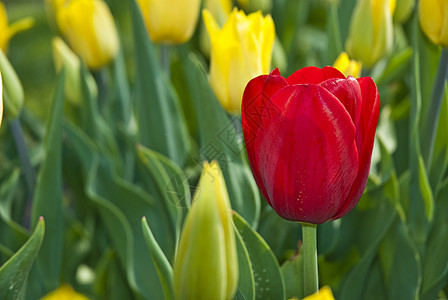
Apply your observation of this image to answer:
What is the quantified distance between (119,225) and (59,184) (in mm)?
110

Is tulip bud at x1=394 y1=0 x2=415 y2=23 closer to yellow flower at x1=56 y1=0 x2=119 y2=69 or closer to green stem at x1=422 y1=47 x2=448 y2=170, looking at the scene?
green stem at x1=422 y1=47 x2=448 y2=170

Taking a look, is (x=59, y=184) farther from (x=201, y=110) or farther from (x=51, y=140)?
(x=201, y=110)

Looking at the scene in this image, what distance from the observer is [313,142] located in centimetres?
50

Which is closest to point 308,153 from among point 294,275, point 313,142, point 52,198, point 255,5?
point 313,142

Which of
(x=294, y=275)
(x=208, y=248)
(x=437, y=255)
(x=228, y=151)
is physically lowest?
(x=437, y=255)

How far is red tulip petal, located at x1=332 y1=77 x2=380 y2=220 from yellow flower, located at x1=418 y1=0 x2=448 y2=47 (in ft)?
0.94

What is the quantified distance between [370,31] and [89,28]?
475 millimetres

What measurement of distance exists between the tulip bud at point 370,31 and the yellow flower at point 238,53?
0.21m

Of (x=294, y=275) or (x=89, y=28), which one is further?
(x=89, y=28)

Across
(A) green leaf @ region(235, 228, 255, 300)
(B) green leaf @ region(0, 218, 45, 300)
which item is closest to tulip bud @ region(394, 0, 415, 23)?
(A) green leaf @ region(235, 228, 255, 300)

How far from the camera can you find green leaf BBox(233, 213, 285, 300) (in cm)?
66

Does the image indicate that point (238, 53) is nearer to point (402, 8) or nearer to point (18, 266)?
point (18, 266)

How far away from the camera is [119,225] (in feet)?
2.99

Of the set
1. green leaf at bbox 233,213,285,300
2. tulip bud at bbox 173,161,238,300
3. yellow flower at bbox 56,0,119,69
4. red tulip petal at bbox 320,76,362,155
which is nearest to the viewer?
tulip bud at bbox 173,161,238,300
